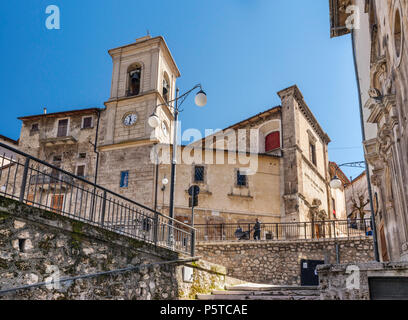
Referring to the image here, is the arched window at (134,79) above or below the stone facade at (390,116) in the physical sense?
above

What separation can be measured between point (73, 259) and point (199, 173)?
19061mm

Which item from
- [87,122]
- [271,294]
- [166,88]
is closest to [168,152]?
[166,88]

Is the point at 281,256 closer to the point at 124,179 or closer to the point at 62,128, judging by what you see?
the point at 124,179

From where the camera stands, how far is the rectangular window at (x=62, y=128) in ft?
92.2

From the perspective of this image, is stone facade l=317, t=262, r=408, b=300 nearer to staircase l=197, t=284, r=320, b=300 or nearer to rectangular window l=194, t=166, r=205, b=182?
staircase l=197, t=284, r=320, b=300

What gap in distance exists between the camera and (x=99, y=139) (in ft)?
87.9

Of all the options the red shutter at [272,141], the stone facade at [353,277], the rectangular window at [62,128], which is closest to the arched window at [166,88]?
the rectangular window at [62,128]

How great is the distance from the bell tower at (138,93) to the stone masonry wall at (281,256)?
1025 cm

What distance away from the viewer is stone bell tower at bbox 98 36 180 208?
968 inches

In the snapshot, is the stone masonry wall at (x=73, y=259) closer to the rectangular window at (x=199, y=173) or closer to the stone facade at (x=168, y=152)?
the stone facade at (x=168, y=152)

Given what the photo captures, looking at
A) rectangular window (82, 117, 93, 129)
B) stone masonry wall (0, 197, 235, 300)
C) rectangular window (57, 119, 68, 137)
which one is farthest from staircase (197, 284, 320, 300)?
rectangular window (57, 119, 68, 137)

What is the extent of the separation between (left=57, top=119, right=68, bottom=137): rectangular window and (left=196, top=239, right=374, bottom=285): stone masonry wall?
52.8 feet

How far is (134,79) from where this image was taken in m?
28.2

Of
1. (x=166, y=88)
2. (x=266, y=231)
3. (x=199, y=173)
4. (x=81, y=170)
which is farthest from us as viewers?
(x=166, y=88)
